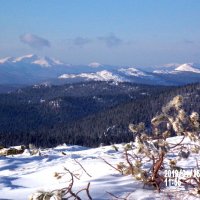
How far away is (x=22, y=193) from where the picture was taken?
6172 mm

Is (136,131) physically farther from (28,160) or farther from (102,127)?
(102,127)

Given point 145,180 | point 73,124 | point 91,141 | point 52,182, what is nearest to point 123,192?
point 145,180

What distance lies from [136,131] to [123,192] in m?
0.84

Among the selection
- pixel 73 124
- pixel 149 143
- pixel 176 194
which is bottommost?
pixel 176 194

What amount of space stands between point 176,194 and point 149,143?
779 mm

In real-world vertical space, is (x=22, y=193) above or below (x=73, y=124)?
below

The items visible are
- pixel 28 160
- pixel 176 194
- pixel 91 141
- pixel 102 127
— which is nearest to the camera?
pixel 176 194

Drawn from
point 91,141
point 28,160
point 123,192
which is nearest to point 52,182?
point 123,192

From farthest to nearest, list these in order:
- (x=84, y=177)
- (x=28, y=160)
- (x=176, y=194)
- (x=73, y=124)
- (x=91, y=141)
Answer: (x=73, y=124)
(x=91, y=141)
(x=28, y=160)
(x=84, y=177)
(x=176, y=194)

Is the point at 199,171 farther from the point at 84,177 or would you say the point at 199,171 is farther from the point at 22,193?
the point at 22,193

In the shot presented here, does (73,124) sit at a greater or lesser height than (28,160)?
greater

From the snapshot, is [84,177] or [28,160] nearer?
[84,177]

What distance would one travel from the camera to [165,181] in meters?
6.16

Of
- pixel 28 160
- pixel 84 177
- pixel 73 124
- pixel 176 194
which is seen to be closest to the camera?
pixel 176 194
